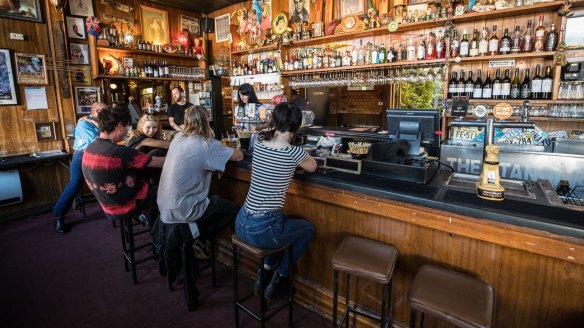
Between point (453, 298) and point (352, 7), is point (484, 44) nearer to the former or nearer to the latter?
point (352, 7)

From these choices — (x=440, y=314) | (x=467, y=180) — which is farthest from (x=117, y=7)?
(x=440, y=314)

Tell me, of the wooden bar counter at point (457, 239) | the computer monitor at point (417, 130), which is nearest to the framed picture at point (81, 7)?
the wooden bar counter at point (457, 239)

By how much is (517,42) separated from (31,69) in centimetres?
638

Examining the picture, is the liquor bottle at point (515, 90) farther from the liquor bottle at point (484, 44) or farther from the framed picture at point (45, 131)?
the framed picture at point (45, 131)

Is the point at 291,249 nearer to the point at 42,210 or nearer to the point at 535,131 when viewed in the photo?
the point at 535,131

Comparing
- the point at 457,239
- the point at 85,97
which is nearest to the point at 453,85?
the point at 457,239

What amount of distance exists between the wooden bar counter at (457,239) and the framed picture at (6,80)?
4566 mm

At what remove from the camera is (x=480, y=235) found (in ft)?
5.24

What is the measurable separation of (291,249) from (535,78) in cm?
354

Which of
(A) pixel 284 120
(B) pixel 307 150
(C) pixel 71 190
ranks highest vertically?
(A) pixel 284 120

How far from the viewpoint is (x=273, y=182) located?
79.8 inches

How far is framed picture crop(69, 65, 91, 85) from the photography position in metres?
5.15

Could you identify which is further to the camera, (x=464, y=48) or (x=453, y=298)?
(x=464, y=48)

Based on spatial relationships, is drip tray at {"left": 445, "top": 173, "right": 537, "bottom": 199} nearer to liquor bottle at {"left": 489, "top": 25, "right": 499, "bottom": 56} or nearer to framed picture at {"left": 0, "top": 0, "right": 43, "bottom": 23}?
liquor bottle at {"left": 489, "top": 25, "right": 499, "bottom": 56}
